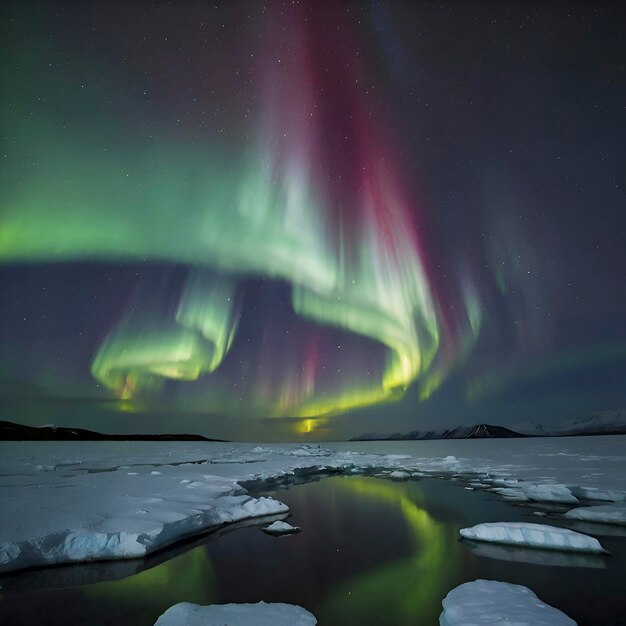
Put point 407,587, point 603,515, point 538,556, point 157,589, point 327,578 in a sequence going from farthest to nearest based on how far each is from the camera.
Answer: point 603,515
point 538,556
point 327,578
point 407,587
point 157,589

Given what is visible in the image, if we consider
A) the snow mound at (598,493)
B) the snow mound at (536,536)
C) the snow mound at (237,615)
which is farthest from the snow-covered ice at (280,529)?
the snow mound at (598,493)

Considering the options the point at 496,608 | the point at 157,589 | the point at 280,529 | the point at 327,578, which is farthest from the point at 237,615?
the point at 280,529

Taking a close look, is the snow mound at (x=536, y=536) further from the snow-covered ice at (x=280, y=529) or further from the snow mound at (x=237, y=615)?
the snow mound at (x=237, y=615)

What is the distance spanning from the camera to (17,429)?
18475 cm

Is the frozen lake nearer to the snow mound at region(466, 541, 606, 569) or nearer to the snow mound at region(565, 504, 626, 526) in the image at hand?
the snow mound at region(466, 541, 606, 569)

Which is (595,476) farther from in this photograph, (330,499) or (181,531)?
(181,531)

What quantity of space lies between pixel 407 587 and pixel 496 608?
6.49 feet

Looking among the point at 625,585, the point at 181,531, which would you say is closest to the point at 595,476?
the point at 625,585

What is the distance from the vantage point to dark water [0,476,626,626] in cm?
620

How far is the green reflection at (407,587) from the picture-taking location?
6203 millimetres

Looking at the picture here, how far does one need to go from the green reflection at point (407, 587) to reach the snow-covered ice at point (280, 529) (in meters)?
3.32

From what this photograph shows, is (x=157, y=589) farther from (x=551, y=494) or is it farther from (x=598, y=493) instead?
(x=598, y=493)

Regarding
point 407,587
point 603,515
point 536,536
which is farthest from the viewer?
point 603,515

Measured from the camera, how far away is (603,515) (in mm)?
11906
